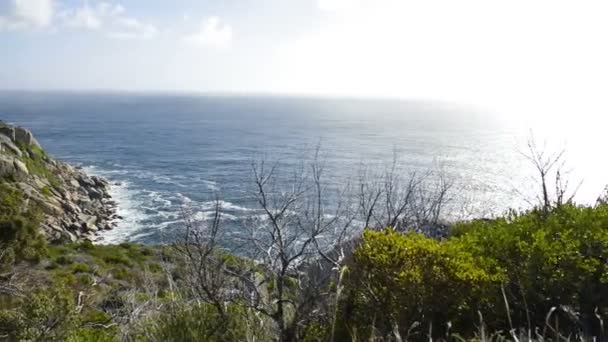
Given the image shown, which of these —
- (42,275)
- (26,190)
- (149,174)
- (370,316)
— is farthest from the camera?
(149,174)

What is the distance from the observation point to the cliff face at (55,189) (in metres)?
40.3

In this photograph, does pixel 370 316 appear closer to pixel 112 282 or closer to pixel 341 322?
pixel 341 322

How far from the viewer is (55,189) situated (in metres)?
46.7

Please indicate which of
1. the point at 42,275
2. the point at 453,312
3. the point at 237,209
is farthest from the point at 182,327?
the point at 237,209

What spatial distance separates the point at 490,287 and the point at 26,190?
43633mm

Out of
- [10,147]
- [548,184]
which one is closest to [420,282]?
[548,184]

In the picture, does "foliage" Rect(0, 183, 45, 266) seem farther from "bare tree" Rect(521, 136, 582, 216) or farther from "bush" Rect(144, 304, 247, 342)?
"bare tree" Rect(521, 136, 582, 216)

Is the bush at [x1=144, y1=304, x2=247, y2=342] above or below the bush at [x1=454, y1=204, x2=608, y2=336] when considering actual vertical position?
below

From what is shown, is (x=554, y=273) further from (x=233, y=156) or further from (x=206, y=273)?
(x=233, y=156)

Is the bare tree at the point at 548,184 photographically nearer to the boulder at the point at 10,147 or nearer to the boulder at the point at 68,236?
the boulder at the point at 68,236

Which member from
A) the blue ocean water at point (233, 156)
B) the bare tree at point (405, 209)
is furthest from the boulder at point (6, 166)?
the bare tree at point (405, 209)

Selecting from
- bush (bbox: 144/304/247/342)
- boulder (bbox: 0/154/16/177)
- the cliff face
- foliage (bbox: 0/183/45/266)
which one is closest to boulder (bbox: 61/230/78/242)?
the cliff face

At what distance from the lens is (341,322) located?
22.0 feet

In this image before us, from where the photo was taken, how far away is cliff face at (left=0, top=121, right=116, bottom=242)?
132ft
